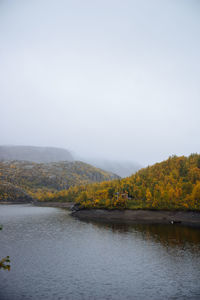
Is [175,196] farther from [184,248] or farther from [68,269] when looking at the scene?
[68,269]

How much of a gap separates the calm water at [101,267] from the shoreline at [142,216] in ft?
103

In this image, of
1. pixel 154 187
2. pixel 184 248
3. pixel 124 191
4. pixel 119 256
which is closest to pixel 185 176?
pixel 154 187

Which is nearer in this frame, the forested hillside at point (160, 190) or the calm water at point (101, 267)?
the calm water at point (101, 267)

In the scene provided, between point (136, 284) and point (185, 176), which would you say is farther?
point (185, 176)

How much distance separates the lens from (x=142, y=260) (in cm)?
4528

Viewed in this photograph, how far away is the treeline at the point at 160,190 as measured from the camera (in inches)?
4338

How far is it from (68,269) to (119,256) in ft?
42.6

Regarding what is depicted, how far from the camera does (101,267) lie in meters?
41.7

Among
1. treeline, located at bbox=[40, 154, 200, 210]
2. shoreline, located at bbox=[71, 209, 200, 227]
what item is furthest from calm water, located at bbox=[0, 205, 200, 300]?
treeline, located at bbox=[40, 154, 200, 210]

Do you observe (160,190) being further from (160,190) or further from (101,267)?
(101,267)

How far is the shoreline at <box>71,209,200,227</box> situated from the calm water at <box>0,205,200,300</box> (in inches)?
1234

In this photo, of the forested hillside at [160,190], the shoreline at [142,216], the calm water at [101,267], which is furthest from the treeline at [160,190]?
the calm water at [101,267]

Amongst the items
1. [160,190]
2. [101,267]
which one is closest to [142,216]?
[160,190]

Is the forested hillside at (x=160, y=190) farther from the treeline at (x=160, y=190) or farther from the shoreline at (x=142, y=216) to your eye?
the shoreline at (x=142, y=216)
